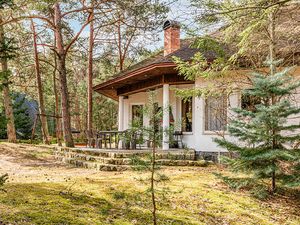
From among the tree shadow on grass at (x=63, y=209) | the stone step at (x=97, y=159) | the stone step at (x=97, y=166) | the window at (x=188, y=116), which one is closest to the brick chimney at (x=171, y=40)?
the window at (x=188, y=116)

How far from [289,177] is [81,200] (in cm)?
440

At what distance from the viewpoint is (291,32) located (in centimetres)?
902

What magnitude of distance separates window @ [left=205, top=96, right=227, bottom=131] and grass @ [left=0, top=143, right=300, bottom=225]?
13.1ft

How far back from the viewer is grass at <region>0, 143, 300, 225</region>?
4.72 meters

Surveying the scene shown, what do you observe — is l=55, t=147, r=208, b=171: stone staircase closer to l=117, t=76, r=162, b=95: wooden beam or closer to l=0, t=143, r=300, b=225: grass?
l=0, t=143, r=300, b=225: grass

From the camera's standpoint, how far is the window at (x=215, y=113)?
11.4 m

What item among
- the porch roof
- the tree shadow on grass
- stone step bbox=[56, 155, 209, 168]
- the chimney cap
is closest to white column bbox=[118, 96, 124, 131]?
the porch roof

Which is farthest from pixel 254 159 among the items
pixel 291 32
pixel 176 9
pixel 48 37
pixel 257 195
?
pixel 48 37

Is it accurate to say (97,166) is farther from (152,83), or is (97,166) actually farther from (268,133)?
(152,83)

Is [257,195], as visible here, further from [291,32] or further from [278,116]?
[291,32]

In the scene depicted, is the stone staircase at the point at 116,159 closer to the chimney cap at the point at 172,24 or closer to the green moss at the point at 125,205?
the green moss at the point at 125,205

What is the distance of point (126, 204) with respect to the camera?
5.52m

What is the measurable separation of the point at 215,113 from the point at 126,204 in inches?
267

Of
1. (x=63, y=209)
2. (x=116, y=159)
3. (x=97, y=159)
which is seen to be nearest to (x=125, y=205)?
(x=63, y=209)
